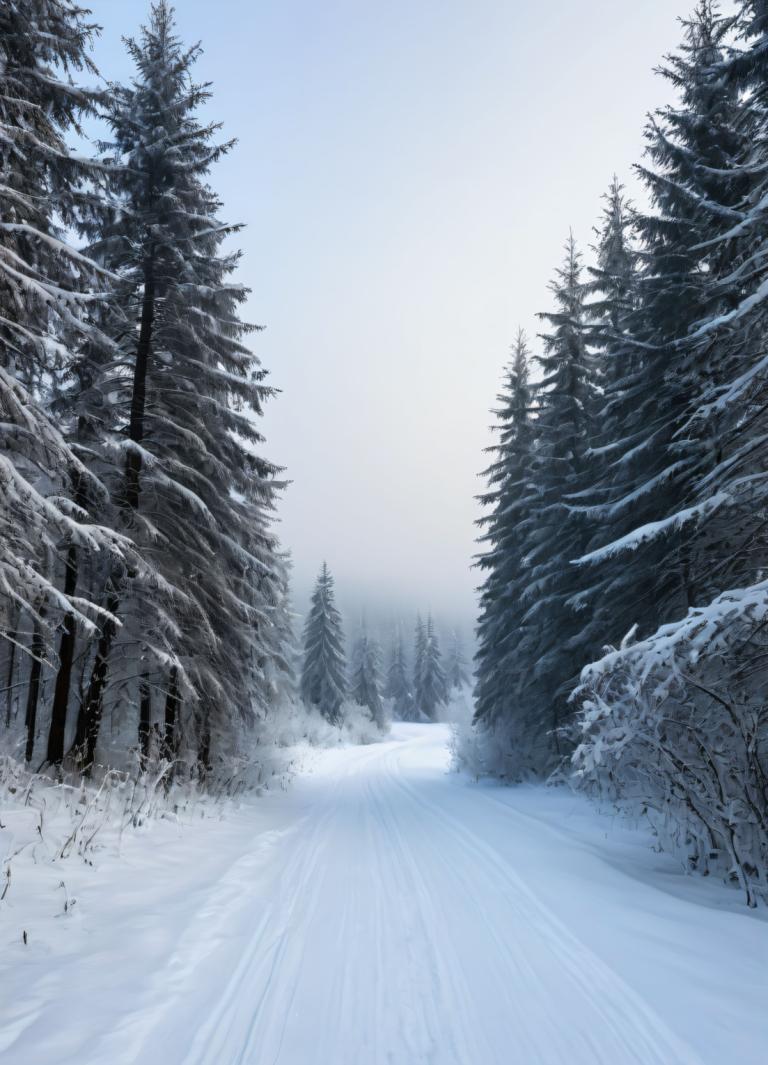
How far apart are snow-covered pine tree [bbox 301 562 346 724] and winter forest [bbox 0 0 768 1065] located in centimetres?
2499

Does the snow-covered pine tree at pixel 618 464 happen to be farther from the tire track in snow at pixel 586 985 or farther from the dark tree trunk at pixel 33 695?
the dark tree trunk at pixel 33 695

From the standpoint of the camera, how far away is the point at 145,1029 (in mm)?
2910

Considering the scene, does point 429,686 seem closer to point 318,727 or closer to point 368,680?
point 368,680

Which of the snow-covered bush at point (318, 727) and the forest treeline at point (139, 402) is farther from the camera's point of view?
the snow-covered bush at point (318, 727)

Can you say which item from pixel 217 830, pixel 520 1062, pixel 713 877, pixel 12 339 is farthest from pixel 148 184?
Result: pixel 713 877

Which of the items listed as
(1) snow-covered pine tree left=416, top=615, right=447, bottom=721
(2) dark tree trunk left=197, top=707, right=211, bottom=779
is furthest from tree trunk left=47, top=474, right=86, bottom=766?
(1) snow-covered pine tree left=416, top=615, right=447, bottom=721

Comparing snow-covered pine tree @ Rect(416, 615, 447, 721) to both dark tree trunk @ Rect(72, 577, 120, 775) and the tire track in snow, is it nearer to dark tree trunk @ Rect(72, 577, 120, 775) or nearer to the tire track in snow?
dark tree trunk @ Rect(72, 577, 120, 775)

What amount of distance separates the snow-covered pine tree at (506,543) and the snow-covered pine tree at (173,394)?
36.9 ft

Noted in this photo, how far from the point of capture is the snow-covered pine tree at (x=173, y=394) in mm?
10266

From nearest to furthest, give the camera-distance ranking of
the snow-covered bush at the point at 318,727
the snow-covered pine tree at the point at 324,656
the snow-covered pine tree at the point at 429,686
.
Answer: the snow-covered bush at the point at 318,727
the snow-covered pine tree at the point at 324,656
the snow-covered pine tree at the point at 429,686

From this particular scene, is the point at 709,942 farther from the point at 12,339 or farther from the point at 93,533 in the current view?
the point at 12,339

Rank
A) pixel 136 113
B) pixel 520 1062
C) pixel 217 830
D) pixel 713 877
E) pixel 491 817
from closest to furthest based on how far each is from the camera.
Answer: pixel 520 1062
pixel 713 877
pixel 217 830
pixel 491 817
pixel 136 113

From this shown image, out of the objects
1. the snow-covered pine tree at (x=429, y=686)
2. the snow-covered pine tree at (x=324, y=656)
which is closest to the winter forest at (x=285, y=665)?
the snow-covered pine tree at (x=324, y=656)

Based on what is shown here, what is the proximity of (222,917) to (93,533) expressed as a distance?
4774 millimetres
